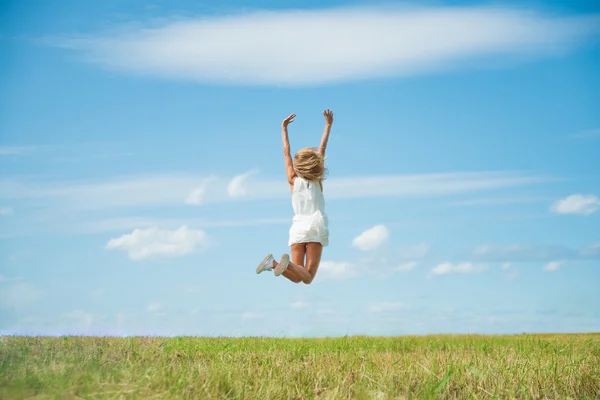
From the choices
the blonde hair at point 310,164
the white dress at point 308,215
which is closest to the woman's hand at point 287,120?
the blonde hair at point 310,164

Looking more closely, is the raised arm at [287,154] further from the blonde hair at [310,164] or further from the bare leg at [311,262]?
the bare leg at [311,262]

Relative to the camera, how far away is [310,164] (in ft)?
31.6

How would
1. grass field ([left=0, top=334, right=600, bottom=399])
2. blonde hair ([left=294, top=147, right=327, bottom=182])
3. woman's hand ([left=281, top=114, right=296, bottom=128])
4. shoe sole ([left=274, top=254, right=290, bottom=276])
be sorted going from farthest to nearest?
woman's hand ([left=281, top=114, right=296, bottom=128]) < blonde hair ([left=294, top=147, right=327, bottom=182]) < shoe sole ([left=274, top=254, right=290, bottom=276]) < grass field ([left=0, top=334, right=600, bottom=399])

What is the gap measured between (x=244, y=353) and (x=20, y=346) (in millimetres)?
2848

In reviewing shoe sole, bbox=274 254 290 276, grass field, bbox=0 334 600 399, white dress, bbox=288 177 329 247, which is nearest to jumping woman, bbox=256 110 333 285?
white dress, bbox=288 177 329 247

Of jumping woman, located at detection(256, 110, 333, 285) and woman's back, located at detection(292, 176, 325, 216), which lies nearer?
jumping woman, located at detection(256, 110, 333, 285)

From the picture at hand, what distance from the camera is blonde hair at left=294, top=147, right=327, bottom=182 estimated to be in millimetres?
9625

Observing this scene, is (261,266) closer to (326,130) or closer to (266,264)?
(266,264)

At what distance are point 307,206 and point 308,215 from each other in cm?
14

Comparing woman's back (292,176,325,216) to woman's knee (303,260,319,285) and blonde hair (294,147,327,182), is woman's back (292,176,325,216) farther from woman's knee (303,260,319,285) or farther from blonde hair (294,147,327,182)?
woman's knee (303,260,319,285)

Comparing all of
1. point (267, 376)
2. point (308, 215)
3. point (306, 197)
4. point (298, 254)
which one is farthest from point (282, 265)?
point (267, 376)

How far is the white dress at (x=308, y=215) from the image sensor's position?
9.51m

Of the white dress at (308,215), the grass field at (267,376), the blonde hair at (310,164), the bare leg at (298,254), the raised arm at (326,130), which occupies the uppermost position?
the raised arm at (326,130)

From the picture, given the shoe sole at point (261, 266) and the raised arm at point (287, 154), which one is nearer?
the shoe sole at point (261, 266)
